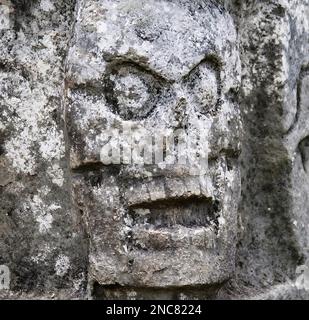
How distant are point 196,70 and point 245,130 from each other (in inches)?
9.1

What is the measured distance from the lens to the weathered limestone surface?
1534 mm

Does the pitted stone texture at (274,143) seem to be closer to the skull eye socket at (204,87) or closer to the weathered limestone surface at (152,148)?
the weathered limestone surface at (152,148)

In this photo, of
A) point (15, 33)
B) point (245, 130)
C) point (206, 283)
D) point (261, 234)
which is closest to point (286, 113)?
point (245, 130)

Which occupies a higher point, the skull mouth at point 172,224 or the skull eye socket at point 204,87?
the skull eye socket at point 204,87

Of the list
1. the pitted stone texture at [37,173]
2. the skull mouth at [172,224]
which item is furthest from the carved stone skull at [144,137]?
the pitted stone texture at [37,173]

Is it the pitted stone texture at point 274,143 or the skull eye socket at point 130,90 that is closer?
the skull eye socket at point 130,90

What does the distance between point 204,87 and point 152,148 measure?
147 mm

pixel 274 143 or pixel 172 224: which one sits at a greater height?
pixel 274 143

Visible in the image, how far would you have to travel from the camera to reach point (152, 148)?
60.1 inches

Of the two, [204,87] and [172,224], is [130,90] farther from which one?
[172,224]

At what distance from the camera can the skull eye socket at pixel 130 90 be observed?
1552mm

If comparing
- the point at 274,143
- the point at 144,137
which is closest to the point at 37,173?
the point at 144,137

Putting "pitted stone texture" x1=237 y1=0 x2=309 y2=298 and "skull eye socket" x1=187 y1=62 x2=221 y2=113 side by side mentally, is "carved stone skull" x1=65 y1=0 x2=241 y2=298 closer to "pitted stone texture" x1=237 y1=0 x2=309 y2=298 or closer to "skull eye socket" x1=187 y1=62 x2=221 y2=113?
"skull eye socket" x1=187 y1=62 x2=221 y2=113
